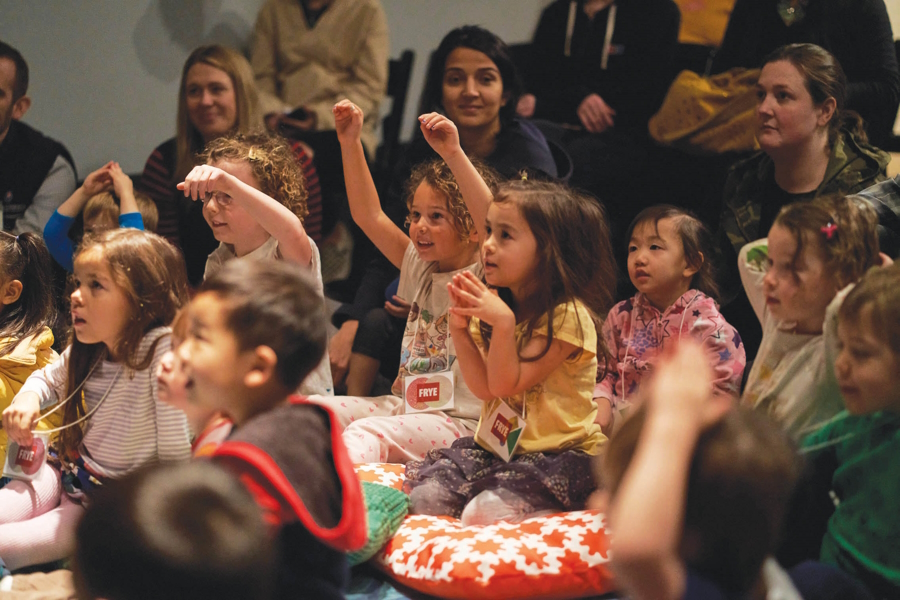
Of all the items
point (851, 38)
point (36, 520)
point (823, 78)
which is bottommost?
point (36, 520)

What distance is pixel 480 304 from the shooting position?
172 cm

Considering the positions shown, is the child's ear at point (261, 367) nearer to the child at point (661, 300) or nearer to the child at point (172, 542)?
the child at point (172, 542)

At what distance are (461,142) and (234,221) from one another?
872 mm

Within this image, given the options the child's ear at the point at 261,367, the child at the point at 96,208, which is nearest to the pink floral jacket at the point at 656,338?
the child's ear at the point at 261,367

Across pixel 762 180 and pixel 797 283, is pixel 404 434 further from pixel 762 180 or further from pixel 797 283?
pixel 762 180

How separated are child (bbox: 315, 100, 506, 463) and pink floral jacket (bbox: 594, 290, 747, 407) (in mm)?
422

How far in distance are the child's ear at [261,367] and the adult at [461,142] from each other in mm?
1227

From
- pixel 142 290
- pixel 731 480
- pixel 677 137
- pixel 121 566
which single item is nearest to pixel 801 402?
pixel 731 480

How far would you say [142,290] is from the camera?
1.81 metres

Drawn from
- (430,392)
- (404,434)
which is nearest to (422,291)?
(430,392)

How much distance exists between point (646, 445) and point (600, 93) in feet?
8.28

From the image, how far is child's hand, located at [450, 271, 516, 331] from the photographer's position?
5.65ft

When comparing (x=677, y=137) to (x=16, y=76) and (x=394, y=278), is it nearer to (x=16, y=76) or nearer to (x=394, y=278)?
(x=394, y=278)

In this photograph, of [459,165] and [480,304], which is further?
[459,165]
